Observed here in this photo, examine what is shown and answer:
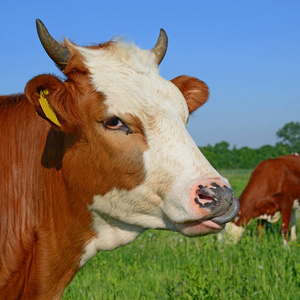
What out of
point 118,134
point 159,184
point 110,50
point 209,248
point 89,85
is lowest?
point 209,248

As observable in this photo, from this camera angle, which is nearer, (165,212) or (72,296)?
(165,212)

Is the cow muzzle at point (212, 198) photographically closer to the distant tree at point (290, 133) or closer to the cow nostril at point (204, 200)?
the cow nostril at point (204, 200)

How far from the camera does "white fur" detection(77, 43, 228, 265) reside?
2812 mm

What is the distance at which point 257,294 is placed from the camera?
5090 mm

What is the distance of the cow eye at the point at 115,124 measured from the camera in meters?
2.91

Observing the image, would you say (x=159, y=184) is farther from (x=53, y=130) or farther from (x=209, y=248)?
(x=209, y=248)

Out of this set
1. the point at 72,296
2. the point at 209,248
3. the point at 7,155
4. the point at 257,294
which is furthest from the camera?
the point at 209,248

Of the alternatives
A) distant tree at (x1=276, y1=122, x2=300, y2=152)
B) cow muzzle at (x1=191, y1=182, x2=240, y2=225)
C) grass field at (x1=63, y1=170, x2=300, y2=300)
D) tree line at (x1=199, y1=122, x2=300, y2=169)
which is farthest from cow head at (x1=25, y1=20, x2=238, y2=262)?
distant tree at (x1=276, y1=122, x2=300, y2=152)

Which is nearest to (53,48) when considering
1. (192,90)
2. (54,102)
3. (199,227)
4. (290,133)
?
(54,102)

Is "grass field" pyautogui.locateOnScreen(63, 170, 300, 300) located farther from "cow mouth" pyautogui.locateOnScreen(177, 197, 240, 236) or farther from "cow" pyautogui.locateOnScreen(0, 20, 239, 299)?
"cow" pyautogui.locateOnScreen(0, 20, 239, 299)

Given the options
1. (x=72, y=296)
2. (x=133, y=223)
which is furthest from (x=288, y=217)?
(x=133, y=223)

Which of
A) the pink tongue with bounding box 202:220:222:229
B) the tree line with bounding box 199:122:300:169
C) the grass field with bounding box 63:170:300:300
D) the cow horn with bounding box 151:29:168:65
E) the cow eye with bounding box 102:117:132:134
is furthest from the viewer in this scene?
the tree line with bounding box 199:122:300:169

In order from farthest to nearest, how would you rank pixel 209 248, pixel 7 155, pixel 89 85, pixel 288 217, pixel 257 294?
pixel 288 217
pixel 209 248
pixel 257 294
pixel 7 155
pixel 89 85

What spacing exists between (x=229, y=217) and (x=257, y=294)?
2.79 metres
